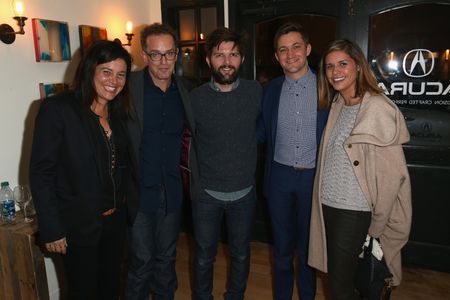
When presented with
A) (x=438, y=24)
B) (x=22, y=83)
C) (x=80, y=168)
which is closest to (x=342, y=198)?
(x=80, y=168)

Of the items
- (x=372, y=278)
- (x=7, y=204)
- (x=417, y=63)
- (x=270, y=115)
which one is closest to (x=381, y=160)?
(x=372, y=278)

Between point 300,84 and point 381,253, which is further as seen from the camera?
point 300,84

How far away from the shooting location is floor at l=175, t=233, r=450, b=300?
250 centimetres

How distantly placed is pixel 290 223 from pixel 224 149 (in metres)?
0.55

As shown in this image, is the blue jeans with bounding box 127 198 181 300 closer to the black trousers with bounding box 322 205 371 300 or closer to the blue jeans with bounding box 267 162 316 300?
the blue jeans with bounding box 267 162 316 300

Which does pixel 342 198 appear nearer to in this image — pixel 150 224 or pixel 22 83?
pixel 150 224

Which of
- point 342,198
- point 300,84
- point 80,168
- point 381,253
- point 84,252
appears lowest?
point 381,253

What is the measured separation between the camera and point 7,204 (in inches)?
79.9

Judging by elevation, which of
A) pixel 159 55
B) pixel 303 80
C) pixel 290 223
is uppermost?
pixel 159 55

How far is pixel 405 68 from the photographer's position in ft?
8.64

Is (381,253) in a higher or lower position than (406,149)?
lower

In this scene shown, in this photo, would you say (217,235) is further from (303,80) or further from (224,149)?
(303,80)

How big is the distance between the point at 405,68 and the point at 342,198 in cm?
143

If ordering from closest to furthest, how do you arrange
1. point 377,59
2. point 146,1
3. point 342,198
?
point 342,198 < point 377,59 < point 146,1
